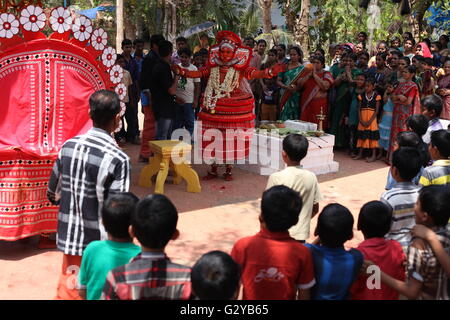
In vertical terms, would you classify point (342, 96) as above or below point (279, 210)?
above

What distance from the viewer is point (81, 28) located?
188 inches

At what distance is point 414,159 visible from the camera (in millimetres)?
3443

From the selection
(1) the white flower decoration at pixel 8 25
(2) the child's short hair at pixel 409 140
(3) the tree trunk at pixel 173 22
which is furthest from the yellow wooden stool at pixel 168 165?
(3) the tree trunk at pixel 173 22

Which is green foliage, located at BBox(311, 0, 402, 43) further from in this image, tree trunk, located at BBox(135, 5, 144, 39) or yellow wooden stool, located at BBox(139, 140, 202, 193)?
yellow wooden stool, located at BBox(139, 140, 202, 193)

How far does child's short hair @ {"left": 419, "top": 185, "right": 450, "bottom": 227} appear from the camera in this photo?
2795 millimetres

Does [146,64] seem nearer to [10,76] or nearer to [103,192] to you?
[10,76]

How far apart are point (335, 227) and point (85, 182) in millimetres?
1459

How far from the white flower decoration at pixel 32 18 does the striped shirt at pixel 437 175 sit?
3330mm

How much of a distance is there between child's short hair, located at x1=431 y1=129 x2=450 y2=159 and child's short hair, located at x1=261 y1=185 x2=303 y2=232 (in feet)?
5.80

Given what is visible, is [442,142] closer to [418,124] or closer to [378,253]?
[418,124]

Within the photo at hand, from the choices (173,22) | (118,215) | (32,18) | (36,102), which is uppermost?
(173,22)

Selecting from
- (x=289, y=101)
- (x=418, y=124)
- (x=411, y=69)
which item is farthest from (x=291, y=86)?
(x=418, y=124)

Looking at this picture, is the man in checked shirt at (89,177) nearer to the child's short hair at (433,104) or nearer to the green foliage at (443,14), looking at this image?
the child's short hair at (433,104)

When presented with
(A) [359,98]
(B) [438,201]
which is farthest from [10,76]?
(A) [359,98]
